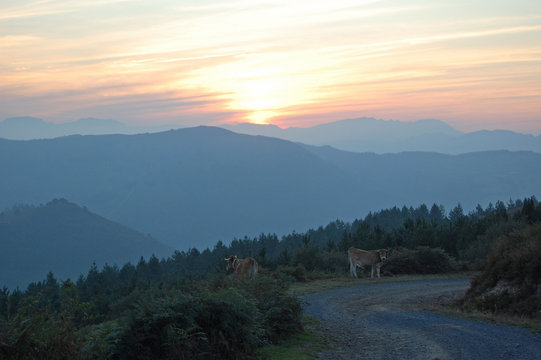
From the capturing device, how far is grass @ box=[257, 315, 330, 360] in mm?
11141

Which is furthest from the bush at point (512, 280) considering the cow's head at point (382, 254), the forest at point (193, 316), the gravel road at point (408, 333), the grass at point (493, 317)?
the cow's head at point (382, 254)

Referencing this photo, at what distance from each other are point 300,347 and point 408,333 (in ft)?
9.91

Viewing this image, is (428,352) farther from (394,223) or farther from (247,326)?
(394,223)

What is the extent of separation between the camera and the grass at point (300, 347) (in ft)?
36.6

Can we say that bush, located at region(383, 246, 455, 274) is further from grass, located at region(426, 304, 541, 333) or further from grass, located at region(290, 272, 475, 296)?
grass, located at region(426, 304, 541, 333)

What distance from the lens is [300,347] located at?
40.1 feet

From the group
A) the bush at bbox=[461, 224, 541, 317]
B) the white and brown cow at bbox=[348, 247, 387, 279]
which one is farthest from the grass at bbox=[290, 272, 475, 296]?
the bush at bbox=[461, 224, 541, 317]

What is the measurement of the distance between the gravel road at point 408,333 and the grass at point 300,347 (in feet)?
0.97

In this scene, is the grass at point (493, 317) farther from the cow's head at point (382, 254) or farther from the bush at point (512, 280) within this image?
the cow's head at point (382, 254)

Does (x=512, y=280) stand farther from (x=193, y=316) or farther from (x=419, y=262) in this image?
(x=419, y=262)

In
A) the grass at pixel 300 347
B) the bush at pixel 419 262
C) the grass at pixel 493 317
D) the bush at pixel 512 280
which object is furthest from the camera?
the bush at pixel 419 262

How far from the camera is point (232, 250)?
10062 cm

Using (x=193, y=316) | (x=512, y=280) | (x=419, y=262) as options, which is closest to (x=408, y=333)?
(x=512, y=280)

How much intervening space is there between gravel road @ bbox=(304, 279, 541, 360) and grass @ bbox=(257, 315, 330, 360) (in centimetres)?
30
